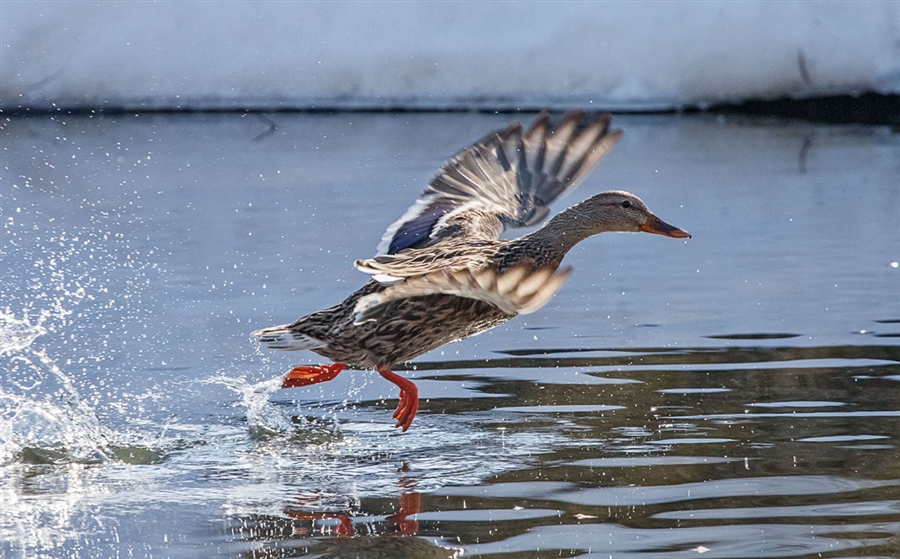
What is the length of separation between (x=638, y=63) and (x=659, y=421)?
886 cm

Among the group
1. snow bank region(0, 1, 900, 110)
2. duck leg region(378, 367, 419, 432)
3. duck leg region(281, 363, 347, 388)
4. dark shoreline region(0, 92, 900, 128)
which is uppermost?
snow bank region(0, 1, 900, 110)

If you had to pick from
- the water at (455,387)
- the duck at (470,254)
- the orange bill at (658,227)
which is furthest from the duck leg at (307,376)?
the orange bill at (658,227)

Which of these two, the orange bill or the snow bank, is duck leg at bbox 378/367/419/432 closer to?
the orange bill

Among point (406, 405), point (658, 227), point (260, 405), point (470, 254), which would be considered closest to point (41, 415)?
point (260, 405)

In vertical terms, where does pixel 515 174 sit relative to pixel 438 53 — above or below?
below

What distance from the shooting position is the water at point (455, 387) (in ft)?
13.7

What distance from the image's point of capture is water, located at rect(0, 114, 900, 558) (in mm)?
4168

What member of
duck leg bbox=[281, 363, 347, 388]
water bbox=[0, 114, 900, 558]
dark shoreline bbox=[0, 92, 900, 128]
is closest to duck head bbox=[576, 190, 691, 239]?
water bbox=[0, 114, 900, 558]

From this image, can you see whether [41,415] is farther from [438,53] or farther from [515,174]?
[438,53]

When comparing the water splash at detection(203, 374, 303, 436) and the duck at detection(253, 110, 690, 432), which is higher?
the duck at detection(253, 110, 690, 432)

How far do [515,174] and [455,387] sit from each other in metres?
1.28

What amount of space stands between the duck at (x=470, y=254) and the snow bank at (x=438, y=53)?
689 cm

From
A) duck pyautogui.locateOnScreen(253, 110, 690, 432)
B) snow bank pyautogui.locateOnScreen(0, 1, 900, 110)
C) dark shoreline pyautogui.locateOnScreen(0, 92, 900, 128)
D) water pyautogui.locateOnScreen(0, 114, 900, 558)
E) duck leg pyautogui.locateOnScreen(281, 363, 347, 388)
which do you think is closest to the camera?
water pyautogui.locateOnScreen(0, 114, 900, 558)

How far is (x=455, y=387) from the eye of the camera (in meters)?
5.93
